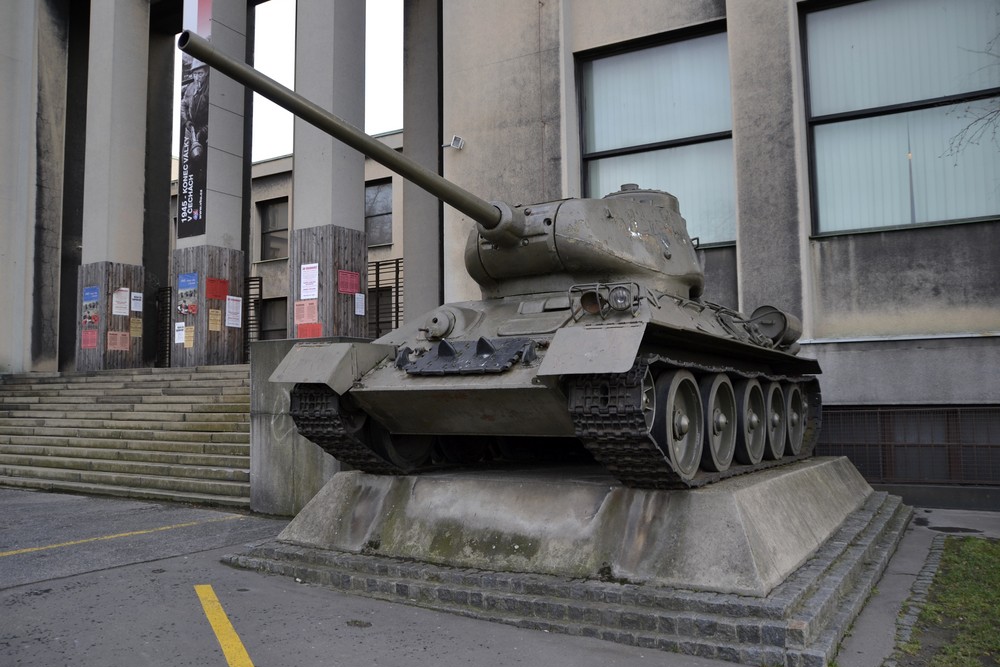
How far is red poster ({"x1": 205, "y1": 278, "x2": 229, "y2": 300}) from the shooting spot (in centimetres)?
1774

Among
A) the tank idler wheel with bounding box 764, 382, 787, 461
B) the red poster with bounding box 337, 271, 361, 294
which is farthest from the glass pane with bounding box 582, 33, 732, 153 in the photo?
the tank idler wheel with bounding box 764, 382, 787, 461

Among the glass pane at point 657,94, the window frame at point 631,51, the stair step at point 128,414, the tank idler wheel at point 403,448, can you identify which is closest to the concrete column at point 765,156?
the window frame at point 631,51

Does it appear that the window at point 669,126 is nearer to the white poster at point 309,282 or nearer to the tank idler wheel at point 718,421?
the white poster at point 309,282

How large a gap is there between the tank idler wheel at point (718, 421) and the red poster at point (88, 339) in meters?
16.2

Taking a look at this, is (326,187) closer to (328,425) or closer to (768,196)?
(768,196)

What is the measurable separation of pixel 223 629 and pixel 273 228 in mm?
26209

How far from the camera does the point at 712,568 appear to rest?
525 centimetres

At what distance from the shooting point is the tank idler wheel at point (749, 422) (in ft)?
24.1

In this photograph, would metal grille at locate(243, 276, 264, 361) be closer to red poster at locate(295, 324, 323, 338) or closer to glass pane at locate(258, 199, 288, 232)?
glass pane at locate(258, 199, 288, 232)

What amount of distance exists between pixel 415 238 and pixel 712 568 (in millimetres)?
13700

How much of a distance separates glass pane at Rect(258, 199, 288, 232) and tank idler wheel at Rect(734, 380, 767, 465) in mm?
24180

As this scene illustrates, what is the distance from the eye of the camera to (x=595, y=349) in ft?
17.8

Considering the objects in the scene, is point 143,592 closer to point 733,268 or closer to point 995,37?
point 733,268

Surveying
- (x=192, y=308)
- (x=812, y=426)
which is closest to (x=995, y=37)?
(x=812, y=426)
